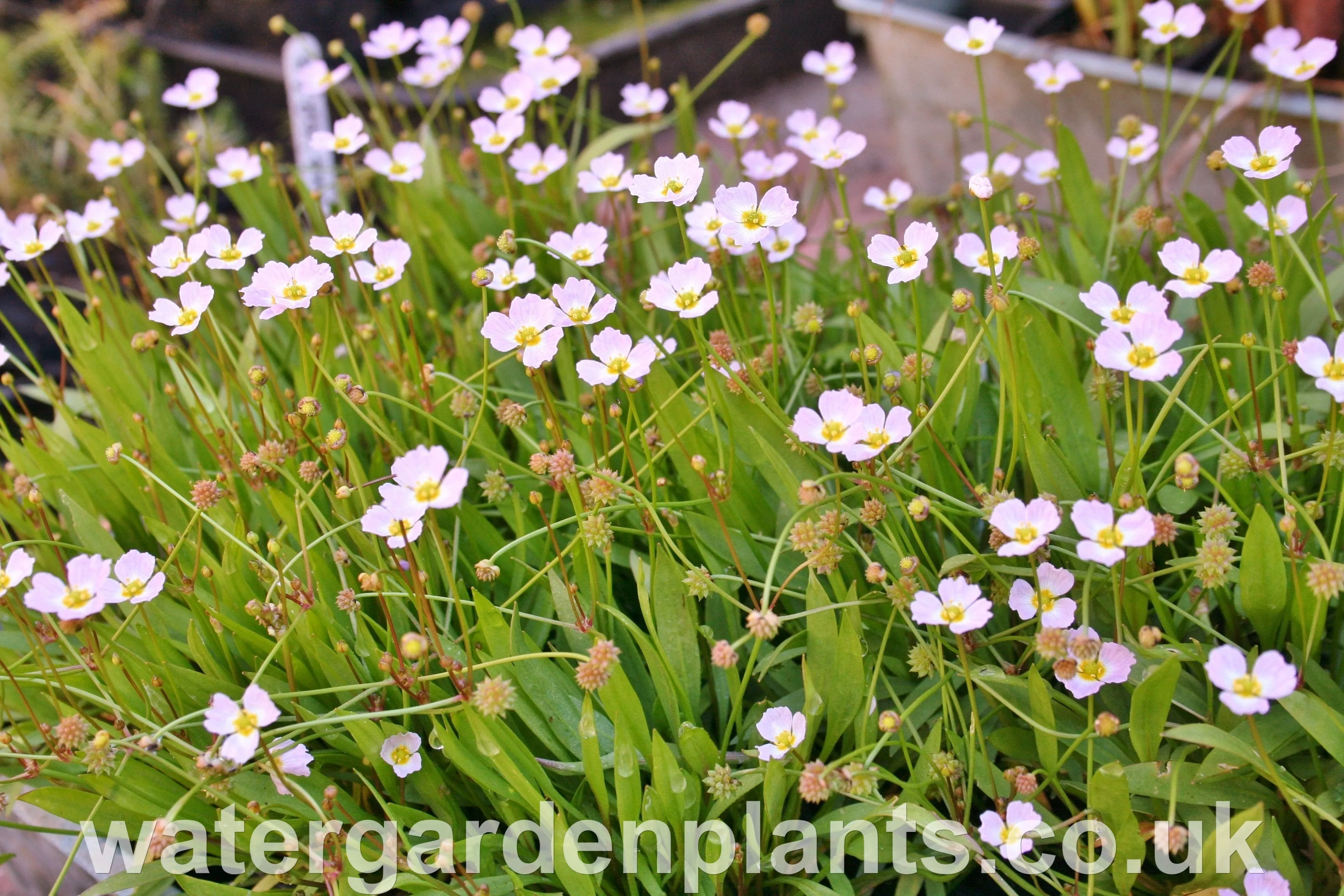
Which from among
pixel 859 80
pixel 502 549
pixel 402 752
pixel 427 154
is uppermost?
pixel 427 154

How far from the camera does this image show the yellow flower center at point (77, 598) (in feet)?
2.80

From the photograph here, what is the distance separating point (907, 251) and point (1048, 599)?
1.08 feet

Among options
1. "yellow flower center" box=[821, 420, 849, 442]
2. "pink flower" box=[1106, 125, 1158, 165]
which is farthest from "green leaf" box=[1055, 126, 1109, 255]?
"yellow flower center" box=[821, 420, 849, 442]

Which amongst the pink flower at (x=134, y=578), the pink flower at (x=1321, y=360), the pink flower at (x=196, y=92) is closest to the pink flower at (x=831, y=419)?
the pink flower at (x=1321, y=360)

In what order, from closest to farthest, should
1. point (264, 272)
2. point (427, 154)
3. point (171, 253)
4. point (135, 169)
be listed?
point (264, 272)
point (171, 253)
point (427, 154)
point (135, 169)

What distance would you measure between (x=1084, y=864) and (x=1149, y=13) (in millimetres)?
1027

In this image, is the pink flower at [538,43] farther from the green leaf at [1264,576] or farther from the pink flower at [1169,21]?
the green leaf at [1264,576]

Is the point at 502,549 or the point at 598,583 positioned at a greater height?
the point at 502,549

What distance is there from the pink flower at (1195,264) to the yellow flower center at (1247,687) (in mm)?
339

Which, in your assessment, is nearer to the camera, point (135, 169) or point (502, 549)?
point (502, 549)

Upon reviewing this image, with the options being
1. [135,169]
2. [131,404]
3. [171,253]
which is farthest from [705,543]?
[135,169]

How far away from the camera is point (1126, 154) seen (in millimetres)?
1254

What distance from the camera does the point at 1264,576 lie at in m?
0.84

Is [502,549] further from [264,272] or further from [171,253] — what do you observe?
[171,253]
